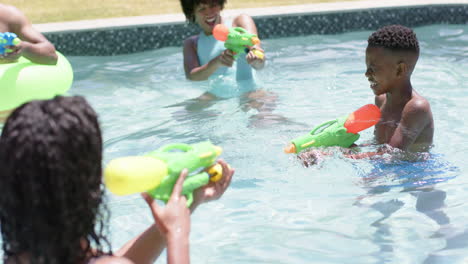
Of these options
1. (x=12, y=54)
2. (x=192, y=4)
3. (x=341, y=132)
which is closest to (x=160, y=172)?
(x=341, y=132)

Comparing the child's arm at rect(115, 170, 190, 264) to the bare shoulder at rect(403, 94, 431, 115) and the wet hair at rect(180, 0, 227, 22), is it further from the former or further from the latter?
the wet hair at rect(180, 0, 227, 22)

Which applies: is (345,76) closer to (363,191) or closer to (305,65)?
(305,65)

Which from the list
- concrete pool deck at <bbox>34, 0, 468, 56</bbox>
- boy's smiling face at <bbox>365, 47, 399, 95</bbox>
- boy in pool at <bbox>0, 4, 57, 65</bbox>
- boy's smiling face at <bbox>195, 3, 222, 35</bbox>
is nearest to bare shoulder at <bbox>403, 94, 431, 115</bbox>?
boy's smiling face at <bbox>365, 47, 399, 95</bbox>

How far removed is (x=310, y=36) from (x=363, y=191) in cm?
476

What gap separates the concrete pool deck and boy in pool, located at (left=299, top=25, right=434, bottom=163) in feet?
15.3

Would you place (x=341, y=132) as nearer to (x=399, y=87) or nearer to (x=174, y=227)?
(x=399, y=87)

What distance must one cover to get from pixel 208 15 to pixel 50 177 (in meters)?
4.01

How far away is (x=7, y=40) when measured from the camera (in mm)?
4703

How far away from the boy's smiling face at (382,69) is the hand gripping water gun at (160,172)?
5.78 ft

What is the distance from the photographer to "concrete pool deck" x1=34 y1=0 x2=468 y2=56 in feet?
26.7

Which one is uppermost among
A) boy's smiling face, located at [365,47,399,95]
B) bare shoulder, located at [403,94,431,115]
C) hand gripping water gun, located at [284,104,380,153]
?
boy's smiling face, located at [365,47,399,95]

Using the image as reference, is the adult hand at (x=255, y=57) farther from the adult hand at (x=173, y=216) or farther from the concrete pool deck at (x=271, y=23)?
the concrete pool deck at (x=271, y=23)

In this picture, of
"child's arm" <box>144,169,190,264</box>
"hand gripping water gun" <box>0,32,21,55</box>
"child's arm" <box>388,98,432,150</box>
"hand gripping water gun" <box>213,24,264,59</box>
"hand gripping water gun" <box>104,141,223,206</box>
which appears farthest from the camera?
"hand gripping water gun" <box>213,24,264,59</box>

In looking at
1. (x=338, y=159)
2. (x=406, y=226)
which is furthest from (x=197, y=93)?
(x=406, y=226)
